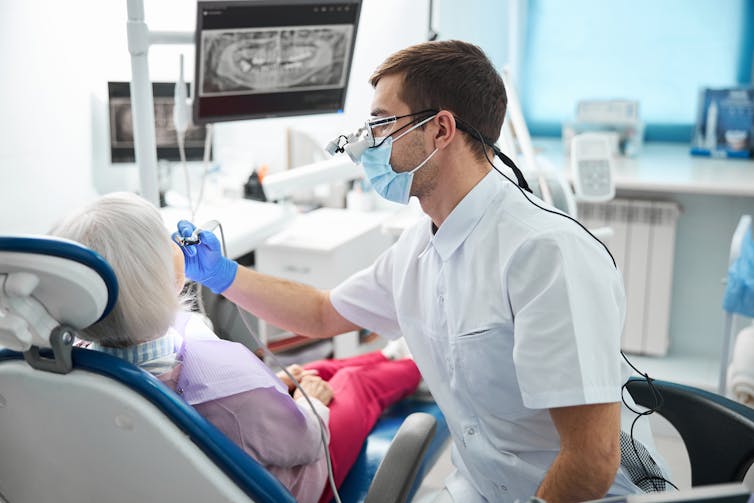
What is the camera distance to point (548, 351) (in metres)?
1.23

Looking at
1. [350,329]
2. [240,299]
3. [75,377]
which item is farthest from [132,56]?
[75,377]

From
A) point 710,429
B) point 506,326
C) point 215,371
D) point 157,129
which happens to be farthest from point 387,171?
point 157,129

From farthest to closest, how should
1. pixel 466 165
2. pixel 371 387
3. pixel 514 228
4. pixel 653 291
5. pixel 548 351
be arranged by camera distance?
pixel 653 291 < pixel 371 387 < pixel 466 165 < pixel 514 228 < pixel 548 351

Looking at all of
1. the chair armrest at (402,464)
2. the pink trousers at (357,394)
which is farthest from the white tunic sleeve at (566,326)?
the pink trousers at (357,394)

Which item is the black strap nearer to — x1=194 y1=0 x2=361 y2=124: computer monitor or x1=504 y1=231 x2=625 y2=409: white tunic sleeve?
x1=504 y1=231 x2=625 y2=409: white tunic sleeve

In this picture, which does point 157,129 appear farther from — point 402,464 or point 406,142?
point 402,464

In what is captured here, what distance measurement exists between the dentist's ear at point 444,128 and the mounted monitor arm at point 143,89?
65cm

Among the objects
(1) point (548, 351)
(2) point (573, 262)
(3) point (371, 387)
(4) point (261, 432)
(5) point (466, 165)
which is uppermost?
(5) point (466, 165)

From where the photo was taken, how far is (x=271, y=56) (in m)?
1.99

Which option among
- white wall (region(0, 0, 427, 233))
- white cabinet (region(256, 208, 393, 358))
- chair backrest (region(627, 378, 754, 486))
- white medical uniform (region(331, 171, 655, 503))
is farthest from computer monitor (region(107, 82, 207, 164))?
chair backrest (region(627, 378, 754, 486))

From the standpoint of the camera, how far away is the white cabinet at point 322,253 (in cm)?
268

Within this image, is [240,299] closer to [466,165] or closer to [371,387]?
[371,387]

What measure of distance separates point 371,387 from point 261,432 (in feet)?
1.94

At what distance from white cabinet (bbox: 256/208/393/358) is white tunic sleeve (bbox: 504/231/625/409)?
1.39 meters
